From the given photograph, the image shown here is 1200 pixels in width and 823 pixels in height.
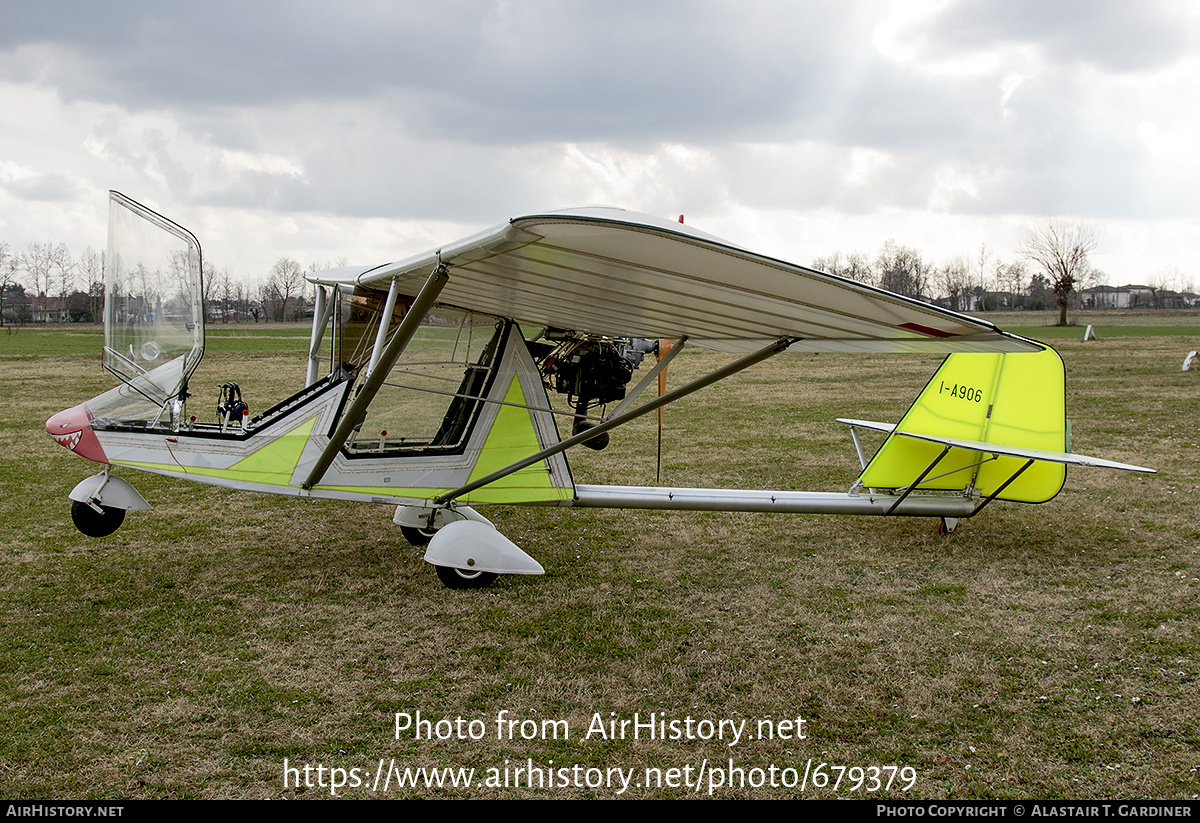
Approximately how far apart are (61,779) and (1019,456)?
642 cm

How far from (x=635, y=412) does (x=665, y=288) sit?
1181 mm

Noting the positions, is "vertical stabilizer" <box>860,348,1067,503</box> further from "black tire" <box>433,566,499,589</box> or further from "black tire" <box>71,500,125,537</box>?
"black tire" <box>71,500,125,537</box>

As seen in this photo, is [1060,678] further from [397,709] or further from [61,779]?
[61,779]

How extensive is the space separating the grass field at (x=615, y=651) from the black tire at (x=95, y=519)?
17.5 inches

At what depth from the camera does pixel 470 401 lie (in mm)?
5898

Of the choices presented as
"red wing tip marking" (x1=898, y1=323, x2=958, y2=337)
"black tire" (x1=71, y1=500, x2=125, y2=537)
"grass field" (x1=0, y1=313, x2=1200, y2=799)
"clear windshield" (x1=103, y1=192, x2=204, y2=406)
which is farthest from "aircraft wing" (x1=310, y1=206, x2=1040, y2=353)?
"black tire" (x1=71, y1=500, x2=125, y2=537)

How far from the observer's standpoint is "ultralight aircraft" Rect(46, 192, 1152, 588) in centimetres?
464

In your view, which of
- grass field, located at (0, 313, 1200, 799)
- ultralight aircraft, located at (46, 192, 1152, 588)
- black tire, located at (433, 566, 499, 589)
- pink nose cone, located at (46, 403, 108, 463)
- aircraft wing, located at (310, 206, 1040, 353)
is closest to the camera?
aircraft wing, located at (310, 206, 1040, 353)

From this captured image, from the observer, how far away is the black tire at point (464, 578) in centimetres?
533

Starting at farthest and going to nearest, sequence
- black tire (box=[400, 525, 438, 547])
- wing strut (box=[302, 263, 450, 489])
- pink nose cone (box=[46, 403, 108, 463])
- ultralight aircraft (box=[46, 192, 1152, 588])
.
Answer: black tire (box=[400, 525, 438, 547]) → pink nose cone (box=[46, 403, 108, 463]) → ultralight aircraft (box=[46, 192, 1152, 588]) → wing strut (box=[302, 263, 450, 489])

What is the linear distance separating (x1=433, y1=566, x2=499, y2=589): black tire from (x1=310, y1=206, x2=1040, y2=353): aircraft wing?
1.94 m

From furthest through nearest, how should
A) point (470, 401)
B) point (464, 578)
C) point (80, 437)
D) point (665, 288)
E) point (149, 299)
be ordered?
point (470, 401)
point (149, 299)
point (464, 578)
point (80, 437)
point (665, 288)

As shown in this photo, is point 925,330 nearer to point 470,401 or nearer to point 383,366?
point 383,366

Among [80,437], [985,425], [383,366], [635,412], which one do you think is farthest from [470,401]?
[985,425]
